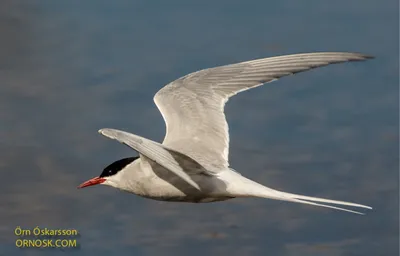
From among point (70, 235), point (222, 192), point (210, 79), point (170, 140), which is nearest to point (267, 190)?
point (222, 192)

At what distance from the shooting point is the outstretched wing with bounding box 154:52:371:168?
7379 millimetres

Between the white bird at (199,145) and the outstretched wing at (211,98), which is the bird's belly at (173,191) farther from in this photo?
the outstretched wing at (211,98)

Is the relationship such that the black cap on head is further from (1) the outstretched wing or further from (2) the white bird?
(1) the outstretched wing

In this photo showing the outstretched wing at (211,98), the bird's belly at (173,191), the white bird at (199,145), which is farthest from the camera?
the outstretched wing at (211,98)

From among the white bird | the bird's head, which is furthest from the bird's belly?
the bird's head

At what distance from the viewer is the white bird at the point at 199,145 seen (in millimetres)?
6758

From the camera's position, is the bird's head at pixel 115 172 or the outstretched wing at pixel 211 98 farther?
the outstretched wing at pixel 211 98

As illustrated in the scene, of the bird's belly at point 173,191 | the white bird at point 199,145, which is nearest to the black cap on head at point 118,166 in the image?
the white bird at point 199,145

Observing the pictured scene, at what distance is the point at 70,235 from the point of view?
834 centimetres

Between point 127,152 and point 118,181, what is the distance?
179cm

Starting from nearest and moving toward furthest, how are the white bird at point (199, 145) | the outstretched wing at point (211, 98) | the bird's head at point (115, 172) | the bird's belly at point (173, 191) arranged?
the white bird at point (199, 145) → the bird's belly at point (173, 191) → the bird's head at point (115, 172) → the outstretched wing at point (211, 98)

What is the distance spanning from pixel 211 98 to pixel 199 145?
51 cm

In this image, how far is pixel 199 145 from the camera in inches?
291

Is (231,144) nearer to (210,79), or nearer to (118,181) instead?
(210,79)
